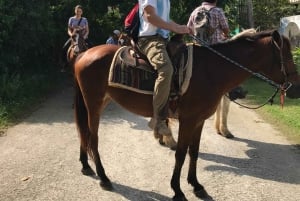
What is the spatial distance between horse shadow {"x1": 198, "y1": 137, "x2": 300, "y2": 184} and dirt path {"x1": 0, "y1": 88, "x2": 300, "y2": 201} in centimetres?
1

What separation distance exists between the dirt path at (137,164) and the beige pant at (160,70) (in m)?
1.09

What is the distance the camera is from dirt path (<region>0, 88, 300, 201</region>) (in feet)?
→ 17.4

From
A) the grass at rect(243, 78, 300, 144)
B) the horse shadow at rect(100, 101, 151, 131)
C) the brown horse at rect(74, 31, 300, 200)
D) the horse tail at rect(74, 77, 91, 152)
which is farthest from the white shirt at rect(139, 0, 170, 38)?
the horse shadow at rect(100, 101, 151, 131)

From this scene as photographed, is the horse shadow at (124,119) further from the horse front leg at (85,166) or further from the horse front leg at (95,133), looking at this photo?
the horse front leg at (95,133)

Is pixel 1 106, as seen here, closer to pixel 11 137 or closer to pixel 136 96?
pixel 11 137

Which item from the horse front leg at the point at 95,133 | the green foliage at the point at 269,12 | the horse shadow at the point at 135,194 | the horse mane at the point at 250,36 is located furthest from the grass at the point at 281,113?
the green foliage at the point at 269,12

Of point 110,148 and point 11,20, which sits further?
point 11,20

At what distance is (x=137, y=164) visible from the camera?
6301 mm

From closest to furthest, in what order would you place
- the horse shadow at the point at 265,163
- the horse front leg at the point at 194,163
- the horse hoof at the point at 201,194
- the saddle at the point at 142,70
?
the saddle at the point at 142,70 < the horse hoof at the point at 201,194 < the horse front leg at the point at 194,163 < the horse shadow at the point at 265,163

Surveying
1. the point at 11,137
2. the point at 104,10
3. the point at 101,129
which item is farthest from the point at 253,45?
the point at 104,10

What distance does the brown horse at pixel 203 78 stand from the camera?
4.94 m

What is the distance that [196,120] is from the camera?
500cm

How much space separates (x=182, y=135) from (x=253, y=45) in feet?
4.46

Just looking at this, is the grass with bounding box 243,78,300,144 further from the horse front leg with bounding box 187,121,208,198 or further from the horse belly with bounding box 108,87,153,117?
the horse belly with bounding box 108,87,153,117
